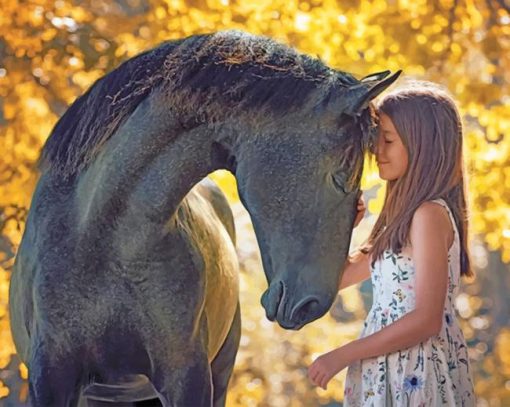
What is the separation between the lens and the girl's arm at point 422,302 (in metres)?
1.69

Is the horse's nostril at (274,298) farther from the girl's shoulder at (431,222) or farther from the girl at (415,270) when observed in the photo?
the girl's shoulder at (431,222)

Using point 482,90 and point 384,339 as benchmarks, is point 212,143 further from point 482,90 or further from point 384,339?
point 482,90

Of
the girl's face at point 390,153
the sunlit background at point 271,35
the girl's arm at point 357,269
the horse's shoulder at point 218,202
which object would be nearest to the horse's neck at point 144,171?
the girl's face at point 390,153

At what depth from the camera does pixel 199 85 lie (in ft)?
4.95

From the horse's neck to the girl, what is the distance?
0.37 m

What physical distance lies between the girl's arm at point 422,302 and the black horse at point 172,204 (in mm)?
301

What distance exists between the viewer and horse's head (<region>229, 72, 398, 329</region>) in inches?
56.2

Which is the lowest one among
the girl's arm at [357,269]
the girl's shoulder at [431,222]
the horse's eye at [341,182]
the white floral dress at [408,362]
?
the white floral dress at [408,362]

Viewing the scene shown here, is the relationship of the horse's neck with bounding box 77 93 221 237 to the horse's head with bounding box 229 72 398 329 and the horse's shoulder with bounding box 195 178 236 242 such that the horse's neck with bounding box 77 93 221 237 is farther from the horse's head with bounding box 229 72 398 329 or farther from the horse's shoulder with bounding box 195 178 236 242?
the horse's shoulder with bounding box 195 178 236 242

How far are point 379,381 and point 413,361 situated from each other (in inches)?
2.8

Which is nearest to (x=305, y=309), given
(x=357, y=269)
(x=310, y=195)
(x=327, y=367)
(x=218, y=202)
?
(x=310, y=195)

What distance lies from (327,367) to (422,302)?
20 centimetres

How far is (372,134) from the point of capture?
1462mm

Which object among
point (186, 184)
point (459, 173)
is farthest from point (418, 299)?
point (186, 184)
